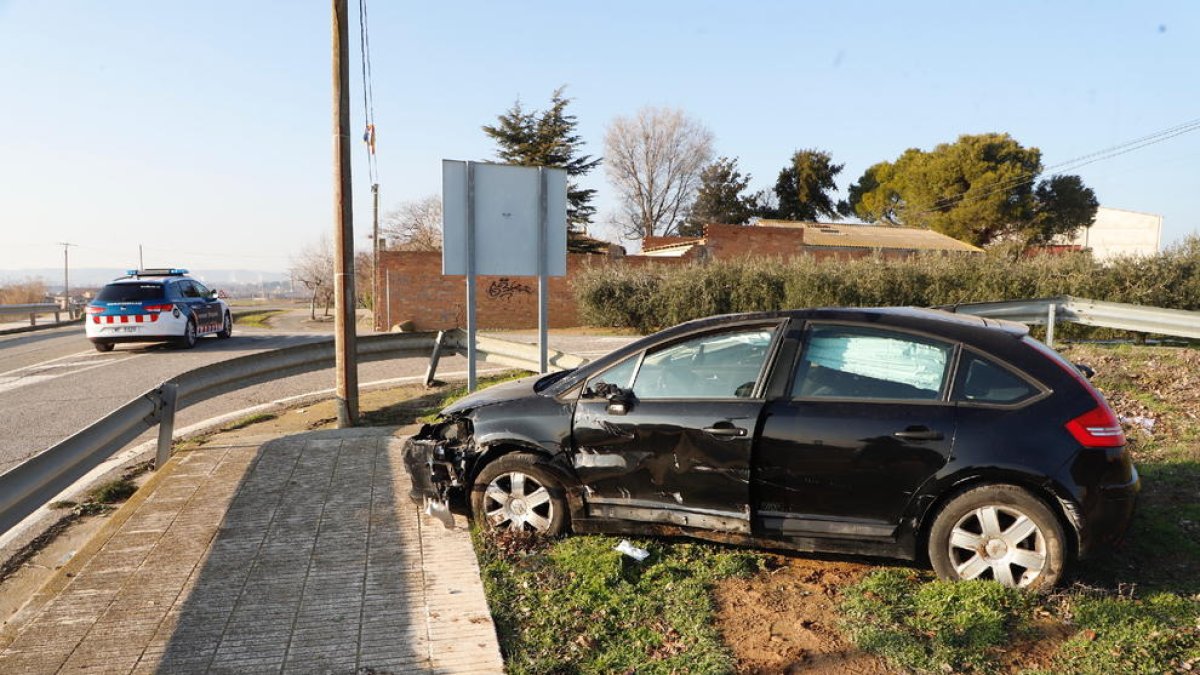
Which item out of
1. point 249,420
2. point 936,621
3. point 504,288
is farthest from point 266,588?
point 504,288

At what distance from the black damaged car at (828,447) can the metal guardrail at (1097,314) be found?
6.11 metres

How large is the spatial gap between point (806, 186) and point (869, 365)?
5537cm

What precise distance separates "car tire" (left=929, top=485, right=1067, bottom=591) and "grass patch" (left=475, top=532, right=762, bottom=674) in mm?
1038

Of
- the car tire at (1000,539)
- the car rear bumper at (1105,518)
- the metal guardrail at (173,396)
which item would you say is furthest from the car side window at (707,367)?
the metal guardrail at (173,396)

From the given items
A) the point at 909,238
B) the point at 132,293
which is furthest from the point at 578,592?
the point at 909,238

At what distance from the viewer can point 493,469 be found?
4.86 m

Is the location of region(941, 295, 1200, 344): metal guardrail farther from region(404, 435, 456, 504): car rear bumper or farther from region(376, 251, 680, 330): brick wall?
region(376, 251, 680, 330): brick wall

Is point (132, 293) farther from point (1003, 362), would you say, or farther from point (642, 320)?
point (1003, 362)

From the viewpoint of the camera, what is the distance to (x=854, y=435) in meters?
4.00

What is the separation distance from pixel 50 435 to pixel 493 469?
21.8 feet

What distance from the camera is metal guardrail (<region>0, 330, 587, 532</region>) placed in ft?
14.3

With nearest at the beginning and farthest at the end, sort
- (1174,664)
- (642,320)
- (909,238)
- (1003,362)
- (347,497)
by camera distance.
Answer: (1174,664) < (1003,362) < (347,497) < (642,320) < (909,238)

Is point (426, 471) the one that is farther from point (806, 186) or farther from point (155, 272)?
point (806, 186)

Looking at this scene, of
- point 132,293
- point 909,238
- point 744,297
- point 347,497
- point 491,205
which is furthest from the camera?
point 909,238
